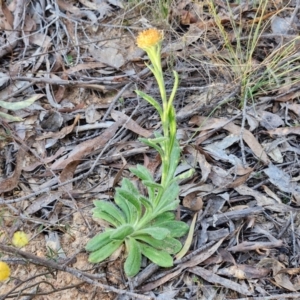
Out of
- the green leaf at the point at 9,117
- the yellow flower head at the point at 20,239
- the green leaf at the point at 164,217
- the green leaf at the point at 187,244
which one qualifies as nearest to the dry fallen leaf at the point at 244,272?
the green leaf at the point at 187,244

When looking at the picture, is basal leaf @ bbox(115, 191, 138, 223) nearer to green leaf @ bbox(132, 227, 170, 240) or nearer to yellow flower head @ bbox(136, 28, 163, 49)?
green leaf @ bbox(132, 227, 170, 240)

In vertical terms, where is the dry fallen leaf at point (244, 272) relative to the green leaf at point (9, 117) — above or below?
below

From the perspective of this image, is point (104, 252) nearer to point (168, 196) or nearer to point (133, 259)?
point (133, 259)

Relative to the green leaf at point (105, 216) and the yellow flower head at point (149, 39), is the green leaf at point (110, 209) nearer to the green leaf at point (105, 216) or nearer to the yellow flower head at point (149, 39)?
the green leaf at point (105, 216)

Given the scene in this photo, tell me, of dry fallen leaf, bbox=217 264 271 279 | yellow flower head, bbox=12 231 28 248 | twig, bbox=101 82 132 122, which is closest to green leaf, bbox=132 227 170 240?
dry fallen leaf, bbox=217 264 271 279

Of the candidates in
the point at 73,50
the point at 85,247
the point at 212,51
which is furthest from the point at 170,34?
the point at 85,247
